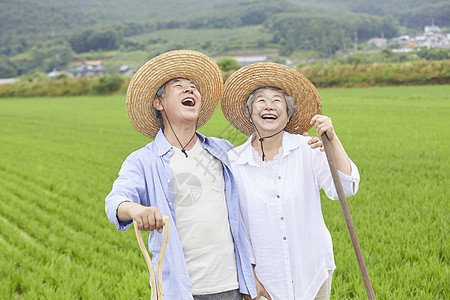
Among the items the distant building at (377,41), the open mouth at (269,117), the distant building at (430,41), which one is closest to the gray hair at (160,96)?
the open mouth at (269,117)

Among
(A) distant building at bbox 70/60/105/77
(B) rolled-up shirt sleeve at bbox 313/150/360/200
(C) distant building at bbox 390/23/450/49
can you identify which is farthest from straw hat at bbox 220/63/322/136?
(C) distant building at bbox 390/23/450/49

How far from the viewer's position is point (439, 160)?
7832mm

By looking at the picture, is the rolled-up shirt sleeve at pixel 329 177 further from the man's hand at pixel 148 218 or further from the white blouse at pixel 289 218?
the man's hand at pixel 148 218

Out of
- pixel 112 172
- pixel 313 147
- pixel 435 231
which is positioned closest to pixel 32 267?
pixel 313 147

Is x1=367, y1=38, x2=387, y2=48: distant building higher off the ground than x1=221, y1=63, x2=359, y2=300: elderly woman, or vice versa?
x1=221, y1=63, x2=359, y2=300: elderly woman

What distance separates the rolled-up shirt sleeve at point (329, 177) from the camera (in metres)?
2.06

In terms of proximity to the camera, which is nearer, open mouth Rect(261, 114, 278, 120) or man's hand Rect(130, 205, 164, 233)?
man's hand Rect(130, 205, 164, 233)

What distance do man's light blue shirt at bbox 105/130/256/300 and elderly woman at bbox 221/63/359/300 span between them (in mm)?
94

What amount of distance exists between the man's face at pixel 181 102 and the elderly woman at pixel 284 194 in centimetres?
28

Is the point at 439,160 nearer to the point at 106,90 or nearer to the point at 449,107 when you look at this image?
the point at 449,107

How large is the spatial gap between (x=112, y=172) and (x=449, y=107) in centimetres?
1219

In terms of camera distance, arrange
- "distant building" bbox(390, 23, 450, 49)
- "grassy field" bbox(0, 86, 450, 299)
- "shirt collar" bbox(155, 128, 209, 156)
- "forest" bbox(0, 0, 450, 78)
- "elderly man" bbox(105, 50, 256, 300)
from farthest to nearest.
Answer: "forest" bbox(0, 0, 450, 78) < "distant building" bbox(390, 23, 450, 49) < "grassy field" bbox(0, 86, 450, 299) < "shirt collar" bbox(155, 128, 209, 156) < "elderly man" bbox(105, 50, 256, 300)

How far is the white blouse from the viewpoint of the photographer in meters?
2.07

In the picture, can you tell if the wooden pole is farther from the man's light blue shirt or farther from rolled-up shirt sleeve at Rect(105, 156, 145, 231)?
rolled-up shirt sleeve at Rect(105, 156, 145, 231)
